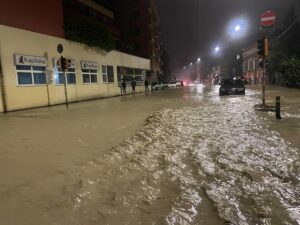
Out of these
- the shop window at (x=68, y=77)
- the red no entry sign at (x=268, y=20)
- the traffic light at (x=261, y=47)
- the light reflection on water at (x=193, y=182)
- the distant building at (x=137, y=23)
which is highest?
the distant building at (x=137, y=23)

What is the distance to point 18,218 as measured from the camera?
3.96m

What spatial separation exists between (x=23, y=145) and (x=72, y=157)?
2.07 metres

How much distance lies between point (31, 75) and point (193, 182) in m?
18.2

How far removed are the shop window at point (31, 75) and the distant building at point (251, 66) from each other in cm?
6086

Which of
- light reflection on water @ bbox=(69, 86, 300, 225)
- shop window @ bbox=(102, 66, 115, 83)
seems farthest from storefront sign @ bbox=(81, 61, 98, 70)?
light reflection on water @ bbox=(69, 86, 300, 225)

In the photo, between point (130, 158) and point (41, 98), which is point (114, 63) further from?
point (130, 158)

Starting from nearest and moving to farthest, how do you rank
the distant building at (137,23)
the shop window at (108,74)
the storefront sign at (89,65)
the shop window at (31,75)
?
the shop window at (31,75) → the storefront sign at (89,65) → the shop window at (108,74) → the distant building at (137,23)

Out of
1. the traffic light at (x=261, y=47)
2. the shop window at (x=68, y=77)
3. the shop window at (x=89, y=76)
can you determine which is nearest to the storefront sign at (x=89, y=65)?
the shop window at (x=89, y=76)

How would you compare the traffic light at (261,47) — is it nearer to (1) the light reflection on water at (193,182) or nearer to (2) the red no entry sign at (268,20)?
(2) the red no entry sign at (268,20)

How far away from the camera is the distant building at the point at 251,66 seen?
76625 millimetres

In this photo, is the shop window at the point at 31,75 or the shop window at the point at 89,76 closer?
the shop window at the point at 31,75

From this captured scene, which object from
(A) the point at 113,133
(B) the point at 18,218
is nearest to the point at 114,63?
(A) the point at 113,133

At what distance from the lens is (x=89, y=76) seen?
30203 millimetres

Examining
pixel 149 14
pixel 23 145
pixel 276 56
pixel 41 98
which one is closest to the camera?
pixel 23 145
